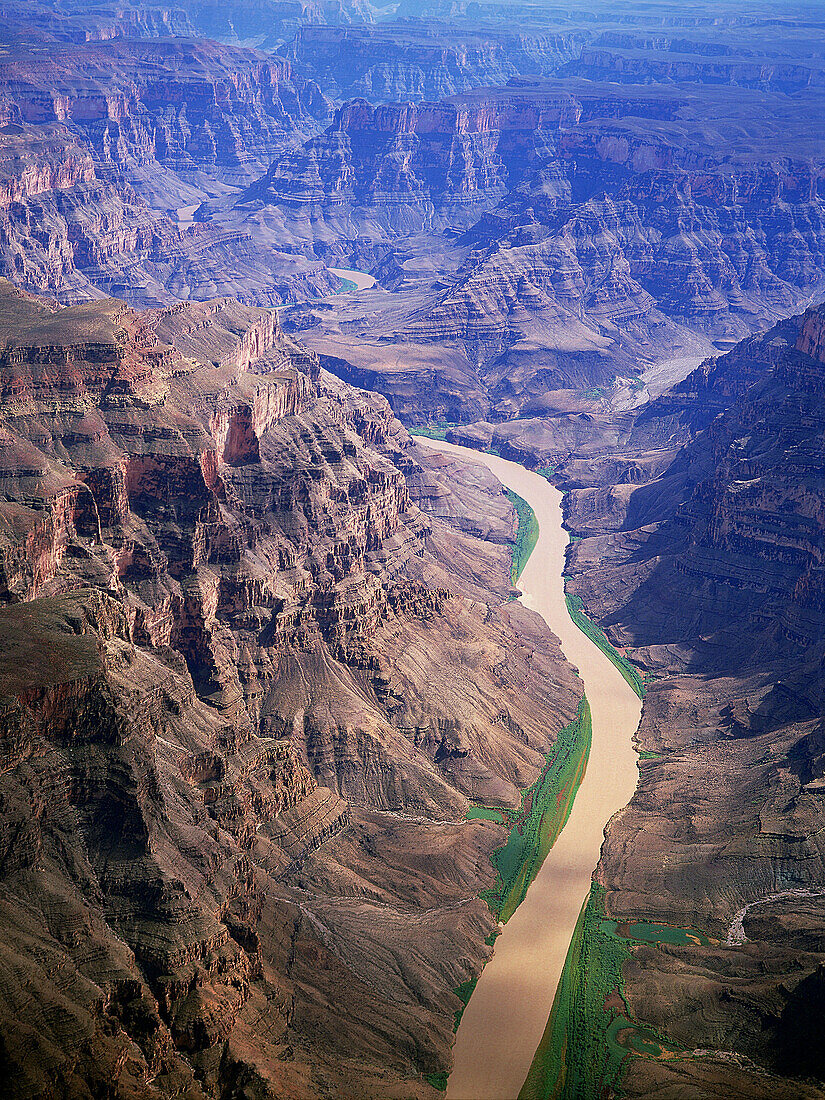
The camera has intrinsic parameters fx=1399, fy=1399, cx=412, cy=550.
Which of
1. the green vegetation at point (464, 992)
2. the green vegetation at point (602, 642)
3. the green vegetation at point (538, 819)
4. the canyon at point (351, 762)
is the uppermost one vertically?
the canyon at point (351, 762)

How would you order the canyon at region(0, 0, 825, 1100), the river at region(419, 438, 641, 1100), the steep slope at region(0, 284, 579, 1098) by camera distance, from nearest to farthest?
the steep slope at region(0, 284, 579, 1098)
the canyon at region(0, 0, 825, 1100)
the river at region(419, 438, 641, 1100)

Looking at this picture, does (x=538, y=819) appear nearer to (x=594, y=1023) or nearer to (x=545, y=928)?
(x=545, y=928)

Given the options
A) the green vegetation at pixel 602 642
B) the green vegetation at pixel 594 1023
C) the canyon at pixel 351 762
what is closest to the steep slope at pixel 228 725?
the canyon at pixel 351 762

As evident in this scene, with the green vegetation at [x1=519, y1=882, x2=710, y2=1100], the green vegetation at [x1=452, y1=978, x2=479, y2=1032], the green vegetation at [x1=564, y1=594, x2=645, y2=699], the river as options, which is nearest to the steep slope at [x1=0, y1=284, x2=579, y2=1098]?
the green vegetation at [x1=452, y1=978, x2=479, y2=1032]

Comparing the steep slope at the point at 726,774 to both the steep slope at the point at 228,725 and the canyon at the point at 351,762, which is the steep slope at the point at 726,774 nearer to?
the canyon at the point at 351,762

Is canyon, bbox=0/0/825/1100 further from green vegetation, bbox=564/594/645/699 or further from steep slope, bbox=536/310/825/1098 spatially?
green vegetation, bbox=564/594/645/699

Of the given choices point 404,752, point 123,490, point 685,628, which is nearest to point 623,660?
point 685,628
